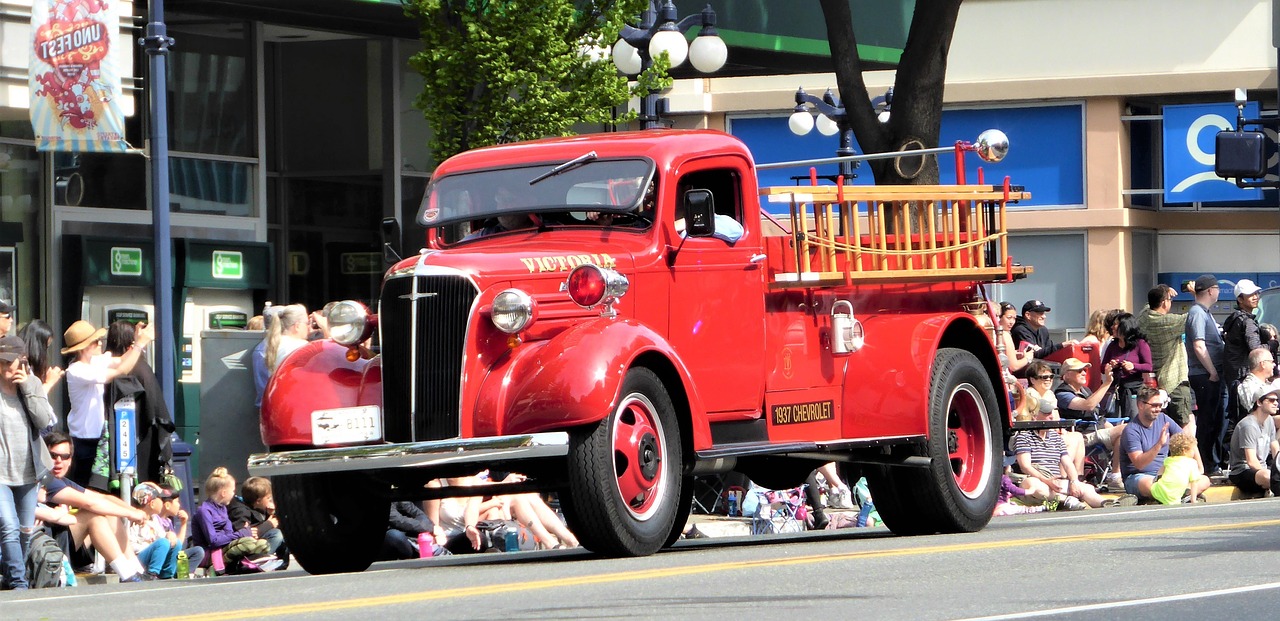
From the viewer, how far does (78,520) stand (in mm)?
13688

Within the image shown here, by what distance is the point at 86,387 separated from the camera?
14.4m

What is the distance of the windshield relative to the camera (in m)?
11.7

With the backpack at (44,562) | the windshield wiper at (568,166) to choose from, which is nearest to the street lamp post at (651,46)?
the windshield wiper at (568,166)

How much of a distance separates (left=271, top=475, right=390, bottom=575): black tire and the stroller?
656 cm

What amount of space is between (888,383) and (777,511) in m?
5.77

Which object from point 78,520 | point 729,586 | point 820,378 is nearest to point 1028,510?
point 820,378

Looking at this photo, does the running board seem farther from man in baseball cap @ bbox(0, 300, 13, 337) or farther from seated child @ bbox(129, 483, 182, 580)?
man in baseball cap @ bbox(0, 300, 13, 337)

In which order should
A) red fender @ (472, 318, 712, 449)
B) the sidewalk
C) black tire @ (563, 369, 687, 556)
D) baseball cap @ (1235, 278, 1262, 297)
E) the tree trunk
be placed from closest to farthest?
1. red fender @ (472, 318, 712, 449)
2. black tire @ (563, 369, 687, 556)
3. the sidewalk
4. the tree trunk
5. baseball cap @ (1235, 278, 1262, 297)

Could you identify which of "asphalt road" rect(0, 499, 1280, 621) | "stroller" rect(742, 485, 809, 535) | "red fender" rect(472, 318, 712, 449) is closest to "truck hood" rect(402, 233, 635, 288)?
"red fender" rect(472, 318, 712, 449)

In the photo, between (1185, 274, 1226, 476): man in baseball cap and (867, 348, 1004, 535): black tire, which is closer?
(867, 348, 1004, 535): black tire

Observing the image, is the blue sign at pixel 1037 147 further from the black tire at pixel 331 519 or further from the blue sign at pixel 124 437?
the black tire at pixel 331 519

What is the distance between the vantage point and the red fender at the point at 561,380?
10.1 metres

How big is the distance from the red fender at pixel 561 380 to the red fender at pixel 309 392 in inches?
25.1

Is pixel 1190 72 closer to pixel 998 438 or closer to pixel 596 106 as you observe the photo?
pixel 596 106
